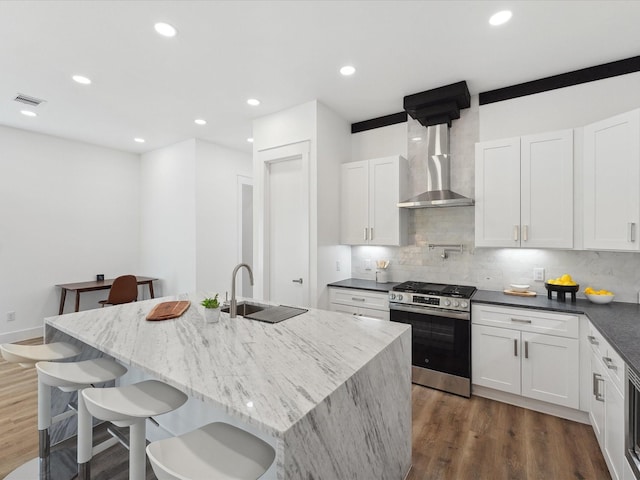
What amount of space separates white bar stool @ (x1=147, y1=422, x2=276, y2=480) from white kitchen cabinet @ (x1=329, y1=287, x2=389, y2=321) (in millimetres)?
2273

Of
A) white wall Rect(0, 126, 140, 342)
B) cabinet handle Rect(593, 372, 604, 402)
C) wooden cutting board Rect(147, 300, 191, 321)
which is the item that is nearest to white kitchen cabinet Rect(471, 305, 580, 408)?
cabinet handle Rect(593, 372, 604, 402)

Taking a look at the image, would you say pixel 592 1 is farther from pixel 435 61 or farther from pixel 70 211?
pixel 70 211

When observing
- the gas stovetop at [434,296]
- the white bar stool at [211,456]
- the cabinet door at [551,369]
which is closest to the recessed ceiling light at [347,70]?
the gas stovetop at [434,296]

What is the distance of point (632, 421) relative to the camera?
1502 mm

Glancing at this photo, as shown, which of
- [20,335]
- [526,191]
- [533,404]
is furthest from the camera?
[20,335]

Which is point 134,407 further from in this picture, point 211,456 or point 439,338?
point 439,338

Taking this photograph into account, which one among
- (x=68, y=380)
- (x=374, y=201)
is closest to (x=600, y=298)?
(x=374, y=201)

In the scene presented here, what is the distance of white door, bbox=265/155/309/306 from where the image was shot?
361cm

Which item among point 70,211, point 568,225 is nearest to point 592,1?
point 568,225

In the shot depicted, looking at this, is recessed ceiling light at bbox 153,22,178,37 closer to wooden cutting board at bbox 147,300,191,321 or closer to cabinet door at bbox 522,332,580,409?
wooden cutting board at bbox 147,300,191,321

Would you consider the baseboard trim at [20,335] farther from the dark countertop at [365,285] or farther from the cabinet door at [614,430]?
the cabinet door at [614,430]

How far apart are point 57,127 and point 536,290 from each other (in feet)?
20.7

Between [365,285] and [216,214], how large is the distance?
285 centimetres

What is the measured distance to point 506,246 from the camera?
2951mm
